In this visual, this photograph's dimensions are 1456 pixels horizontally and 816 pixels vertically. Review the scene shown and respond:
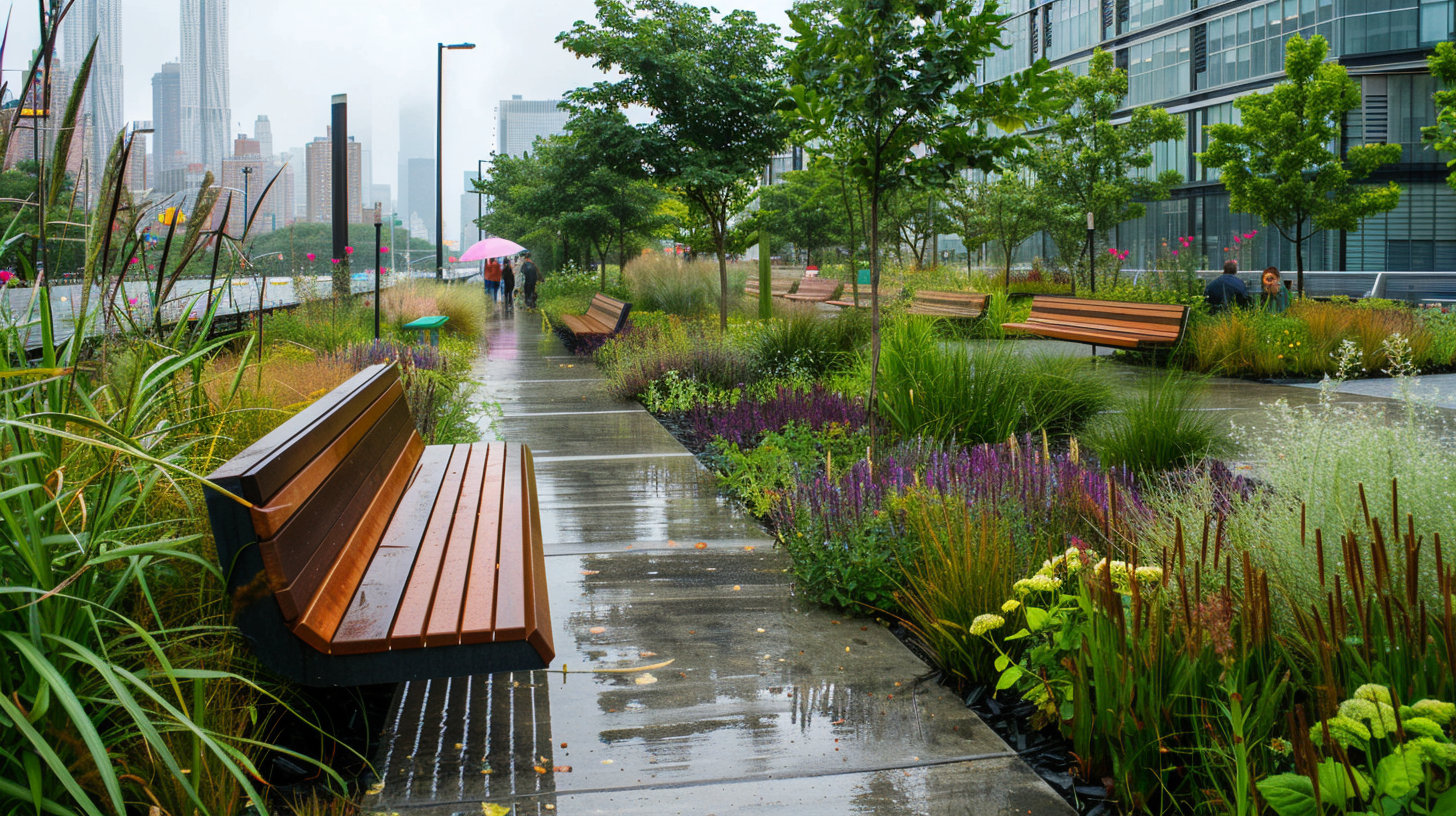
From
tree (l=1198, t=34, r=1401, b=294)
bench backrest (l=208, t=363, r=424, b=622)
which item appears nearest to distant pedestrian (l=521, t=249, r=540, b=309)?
tree (l=1198, t=34, r=1401, b=294)

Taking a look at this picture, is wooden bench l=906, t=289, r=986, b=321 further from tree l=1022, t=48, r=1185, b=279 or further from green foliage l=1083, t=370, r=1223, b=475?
green foliage l=1083, t=370, r=1223, b=475

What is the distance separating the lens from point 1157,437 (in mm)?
5641

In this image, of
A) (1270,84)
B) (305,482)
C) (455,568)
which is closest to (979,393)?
(455,568)

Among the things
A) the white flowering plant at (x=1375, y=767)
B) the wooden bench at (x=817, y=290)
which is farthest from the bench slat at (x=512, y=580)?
the wooden bench at (x=817, y=290)

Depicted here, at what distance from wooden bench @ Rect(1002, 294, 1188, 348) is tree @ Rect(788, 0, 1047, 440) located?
575 cm

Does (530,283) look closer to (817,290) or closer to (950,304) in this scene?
(817,290)

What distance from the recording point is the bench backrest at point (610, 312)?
1372 centimetres

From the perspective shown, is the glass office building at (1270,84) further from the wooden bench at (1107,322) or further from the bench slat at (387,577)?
the bench slat at (387,577)

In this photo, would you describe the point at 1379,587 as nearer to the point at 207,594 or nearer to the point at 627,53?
the point at 207,594

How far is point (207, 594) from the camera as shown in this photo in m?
2.79

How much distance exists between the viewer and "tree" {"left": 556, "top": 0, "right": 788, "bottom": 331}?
14.5 metres

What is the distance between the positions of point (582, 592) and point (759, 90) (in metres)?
11.7

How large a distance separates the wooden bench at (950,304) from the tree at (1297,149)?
548 cm

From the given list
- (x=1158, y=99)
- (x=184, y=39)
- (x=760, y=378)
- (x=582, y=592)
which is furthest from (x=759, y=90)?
(x=1158, y=99)
